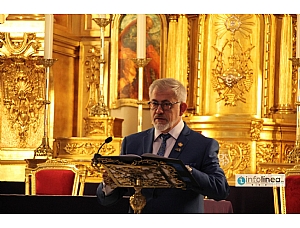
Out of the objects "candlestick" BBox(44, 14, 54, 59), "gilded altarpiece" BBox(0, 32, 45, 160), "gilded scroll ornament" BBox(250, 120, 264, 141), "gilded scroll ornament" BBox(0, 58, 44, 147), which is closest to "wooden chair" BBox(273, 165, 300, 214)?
"candlestick" BBox(44, 14, 54, 59)

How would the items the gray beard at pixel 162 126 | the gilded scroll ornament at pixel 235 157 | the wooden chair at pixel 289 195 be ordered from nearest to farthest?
the gray beard at pixel 162 126, the wooden chair at pixel 289 195, the gilded scroll ornament at pixel 235 157

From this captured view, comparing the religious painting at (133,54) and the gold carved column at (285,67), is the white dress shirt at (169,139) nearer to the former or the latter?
the gold carved column at (285,67)

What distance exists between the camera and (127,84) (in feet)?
36.4

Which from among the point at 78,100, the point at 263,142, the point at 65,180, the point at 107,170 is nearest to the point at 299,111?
the point at 263,142

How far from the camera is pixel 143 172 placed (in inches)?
143

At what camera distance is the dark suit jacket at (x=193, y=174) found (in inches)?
153

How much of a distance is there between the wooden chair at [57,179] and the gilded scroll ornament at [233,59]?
4372 mm

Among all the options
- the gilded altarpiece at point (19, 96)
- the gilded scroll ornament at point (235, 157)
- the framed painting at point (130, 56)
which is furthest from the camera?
the framed painting at point (130, 56)

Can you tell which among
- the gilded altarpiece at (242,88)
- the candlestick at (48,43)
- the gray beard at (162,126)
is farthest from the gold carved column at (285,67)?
the gray beard at (162,126)

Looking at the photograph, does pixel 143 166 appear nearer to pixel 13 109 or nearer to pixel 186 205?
pixel 186 205

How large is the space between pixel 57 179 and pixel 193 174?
2530mm

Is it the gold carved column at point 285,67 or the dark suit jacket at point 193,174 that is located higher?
the gold carved column at point 285,67

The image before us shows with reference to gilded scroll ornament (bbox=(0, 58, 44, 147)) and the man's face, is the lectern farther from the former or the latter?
gilded scroll ornament (bbox=(0, 58, 44, 147))

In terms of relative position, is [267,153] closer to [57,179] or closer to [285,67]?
[285,67]
